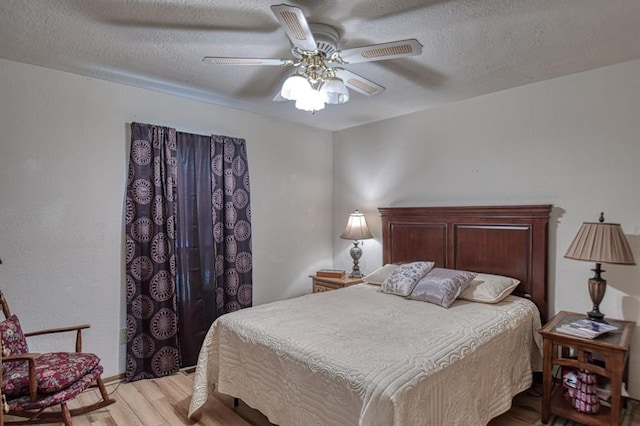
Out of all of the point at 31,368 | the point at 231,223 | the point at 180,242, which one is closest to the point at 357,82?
the point at 231,223

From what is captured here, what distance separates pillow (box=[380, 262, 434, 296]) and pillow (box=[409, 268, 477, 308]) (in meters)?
0.05

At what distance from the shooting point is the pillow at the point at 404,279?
2971mm

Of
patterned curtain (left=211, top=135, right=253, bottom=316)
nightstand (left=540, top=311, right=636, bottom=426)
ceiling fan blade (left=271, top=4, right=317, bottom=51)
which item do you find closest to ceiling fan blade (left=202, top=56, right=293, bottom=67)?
ceiling fan blade (left=271, top=4, right=317, bottom=51)

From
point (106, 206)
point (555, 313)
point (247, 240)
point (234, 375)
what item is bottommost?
point (234, 375)

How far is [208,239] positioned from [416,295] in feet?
6.50

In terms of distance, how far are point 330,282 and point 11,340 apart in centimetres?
268

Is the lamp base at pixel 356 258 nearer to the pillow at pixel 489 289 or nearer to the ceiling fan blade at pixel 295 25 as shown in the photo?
the pillow at pixel 489 289

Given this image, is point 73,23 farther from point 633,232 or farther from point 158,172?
point 633,232

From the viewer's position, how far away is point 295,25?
1.64 meters

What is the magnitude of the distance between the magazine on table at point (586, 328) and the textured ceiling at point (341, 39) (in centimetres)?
182

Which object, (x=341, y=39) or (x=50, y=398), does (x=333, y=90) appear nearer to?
(x=341, y=39)

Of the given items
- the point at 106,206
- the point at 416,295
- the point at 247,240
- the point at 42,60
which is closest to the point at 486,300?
the point at 416,295

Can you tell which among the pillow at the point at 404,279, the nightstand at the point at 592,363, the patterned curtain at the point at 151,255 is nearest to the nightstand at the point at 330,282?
the pillow at the point at 404,279

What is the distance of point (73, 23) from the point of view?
204cm
